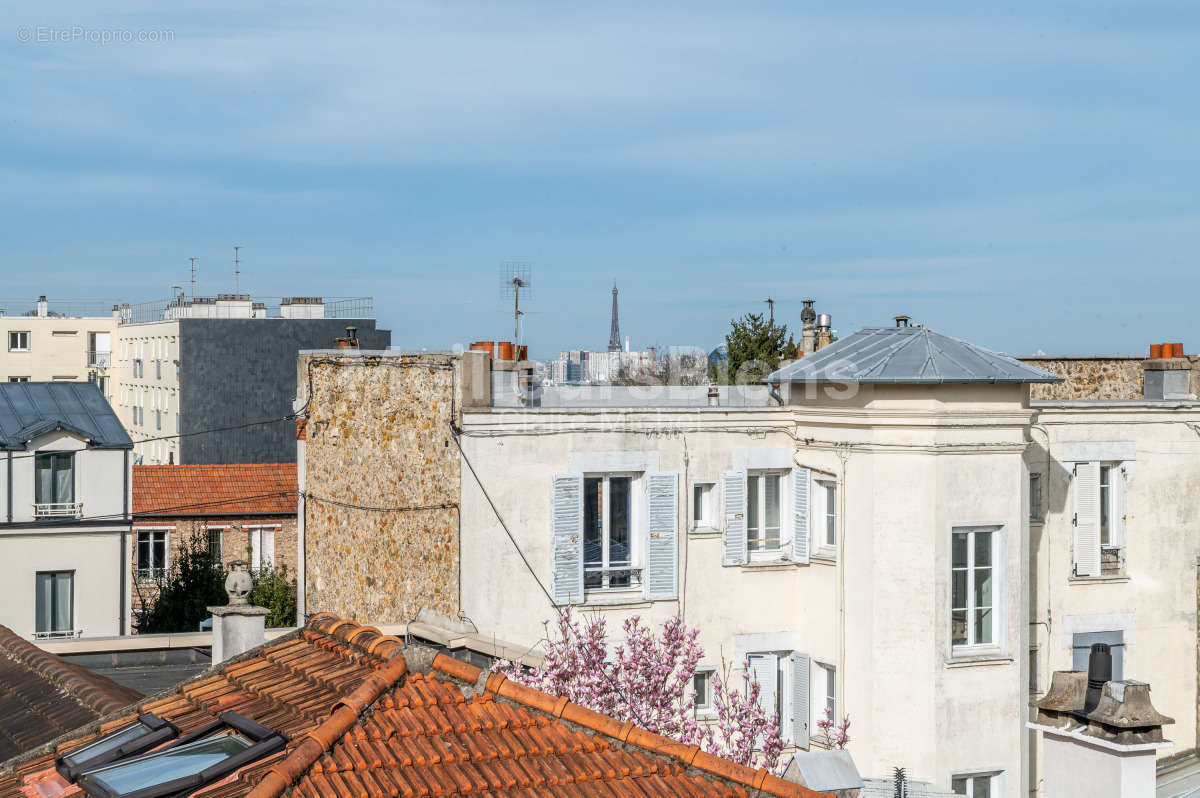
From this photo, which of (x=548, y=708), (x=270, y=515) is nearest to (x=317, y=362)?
(x=548, y=708)

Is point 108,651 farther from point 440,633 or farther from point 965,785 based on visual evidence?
point 965,785

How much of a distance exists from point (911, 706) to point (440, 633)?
20.8 feet

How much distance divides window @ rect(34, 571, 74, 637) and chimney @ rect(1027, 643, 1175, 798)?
22.4 metres

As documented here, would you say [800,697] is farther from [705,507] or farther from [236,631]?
[236,631]

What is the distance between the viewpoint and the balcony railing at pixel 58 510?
28.1 m

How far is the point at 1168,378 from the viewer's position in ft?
77.1

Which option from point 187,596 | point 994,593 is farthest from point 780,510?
point 187,596

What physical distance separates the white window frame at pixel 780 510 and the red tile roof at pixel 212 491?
71.0ft

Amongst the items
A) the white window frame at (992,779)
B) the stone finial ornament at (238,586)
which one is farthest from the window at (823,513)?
the stone finial ornament at (238,586)

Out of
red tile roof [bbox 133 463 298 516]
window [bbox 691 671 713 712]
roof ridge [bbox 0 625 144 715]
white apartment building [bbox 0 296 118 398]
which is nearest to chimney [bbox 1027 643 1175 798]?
roof ridge [bbox 0 625 144 715]

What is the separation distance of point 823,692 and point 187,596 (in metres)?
19.8

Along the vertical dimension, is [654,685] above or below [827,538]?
below

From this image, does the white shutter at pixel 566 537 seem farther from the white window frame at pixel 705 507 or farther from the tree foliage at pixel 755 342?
the tree foliage at pixel 755 342

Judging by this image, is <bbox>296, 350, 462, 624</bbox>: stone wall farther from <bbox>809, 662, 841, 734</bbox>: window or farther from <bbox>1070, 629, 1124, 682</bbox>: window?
<bbox>1070, 629, 1124, 682</bbox>: window
